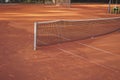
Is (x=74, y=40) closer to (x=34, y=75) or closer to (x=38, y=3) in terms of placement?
(x=34, y=75)

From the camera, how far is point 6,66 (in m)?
6.95

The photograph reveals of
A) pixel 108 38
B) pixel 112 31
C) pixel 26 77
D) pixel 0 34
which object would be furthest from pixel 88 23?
pixel 26 77

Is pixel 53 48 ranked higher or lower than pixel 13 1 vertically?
lower

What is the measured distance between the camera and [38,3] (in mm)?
37125

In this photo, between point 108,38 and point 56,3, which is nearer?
point 108,38

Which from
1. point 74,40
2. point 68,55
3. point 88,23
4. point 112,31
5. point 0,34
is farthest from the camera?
point 88,23

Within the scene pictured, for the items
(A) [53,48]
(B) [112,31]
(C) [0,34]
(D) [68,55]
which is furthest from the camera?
(B) [112,31]

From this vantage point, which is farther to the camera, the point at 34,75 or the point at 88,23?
the point at 88,23

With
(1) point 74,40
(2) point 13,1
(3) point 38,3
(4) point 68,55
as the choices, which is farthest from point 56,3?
(4) point 68,55

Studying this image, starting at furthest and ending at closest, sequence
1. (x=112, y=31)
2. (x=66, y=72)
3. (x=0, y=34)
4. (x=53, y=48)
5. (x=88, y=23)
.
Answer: (x=88, y=23) → (x=112, y=31) → (x=0, y=34) → (x=53, y=48) → (x=66, y=72)

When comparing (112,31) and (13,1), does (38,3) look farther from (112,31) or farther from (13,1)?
(112,31)

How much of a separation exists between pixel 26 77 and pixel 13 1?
31.4 m

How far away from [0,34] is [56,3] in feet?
85.5

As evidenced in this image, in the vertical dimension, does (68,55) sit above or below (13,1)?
below
